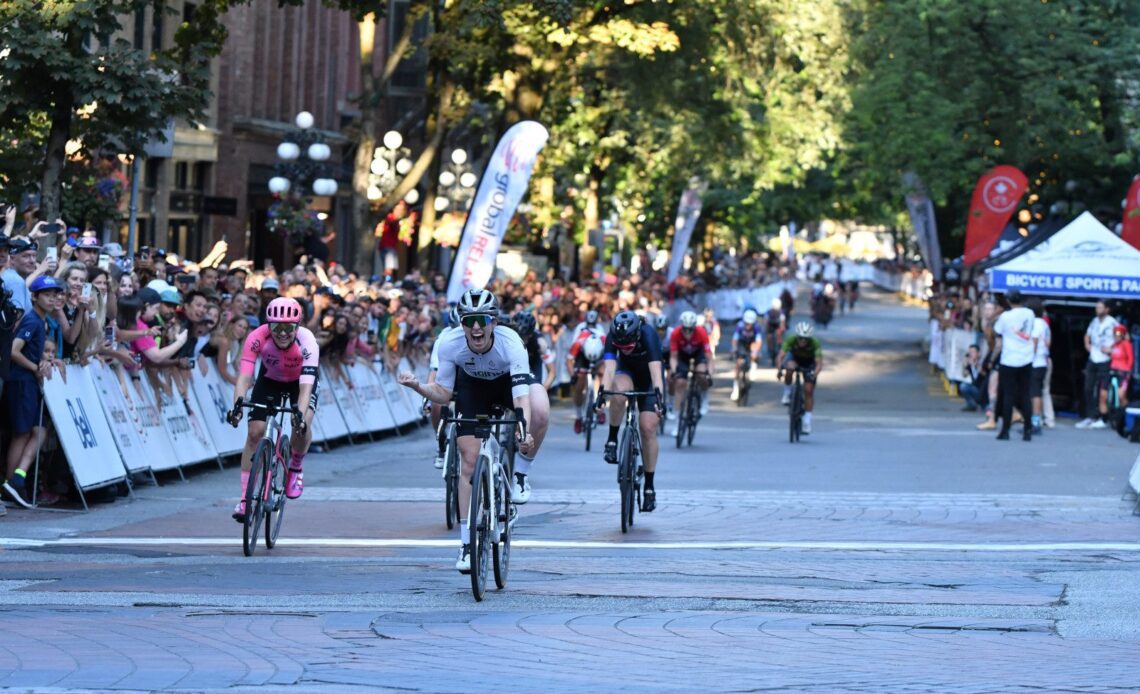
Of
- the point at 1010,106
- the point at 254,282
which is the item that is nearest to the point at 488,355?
the point at 254,282

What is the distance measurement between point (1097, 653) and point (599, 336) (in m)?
18.8

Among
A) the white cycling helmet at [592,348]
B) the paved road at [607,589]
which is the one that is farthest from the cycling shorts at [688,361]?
the paved road at [607,589]

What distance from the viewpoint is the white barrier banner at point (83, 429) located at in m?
16.2

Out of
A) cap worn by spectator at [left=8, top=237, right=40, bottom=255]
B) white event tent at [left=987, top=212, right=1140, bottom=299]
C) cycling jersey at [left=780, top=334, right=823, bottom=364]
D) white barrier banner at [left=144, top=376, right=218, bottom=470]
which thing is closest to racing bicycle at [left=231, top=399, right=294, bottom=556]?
cap worn by spectator at [left=8, top=237, right=40, bottom=255]

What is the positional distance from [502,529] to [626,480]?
12.1 ft

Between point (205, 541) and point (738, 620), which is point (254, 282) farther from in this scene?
point (738, 620)

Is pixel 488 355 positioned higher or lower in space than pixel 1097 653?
higher

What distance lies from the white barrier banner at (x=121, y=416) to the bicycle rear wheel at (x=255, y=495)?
3.73m

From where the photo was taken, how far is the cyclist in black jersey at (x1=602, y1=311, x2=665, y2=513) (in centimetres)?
1645

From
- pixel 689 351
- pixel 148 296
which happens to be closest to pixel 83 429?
pixel 148 296

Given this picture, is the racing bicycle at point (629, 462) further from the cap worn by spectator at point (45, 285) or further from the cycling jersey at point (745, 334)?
the cycling jersey at point (745, 334)

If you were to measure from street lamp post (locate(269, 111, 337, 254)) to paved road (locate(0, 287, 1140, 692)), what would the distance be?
1377cm

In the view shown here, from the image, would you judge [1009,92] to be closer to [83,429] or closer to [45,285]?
[83,429]

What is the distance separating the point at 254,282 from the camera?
984 inches
